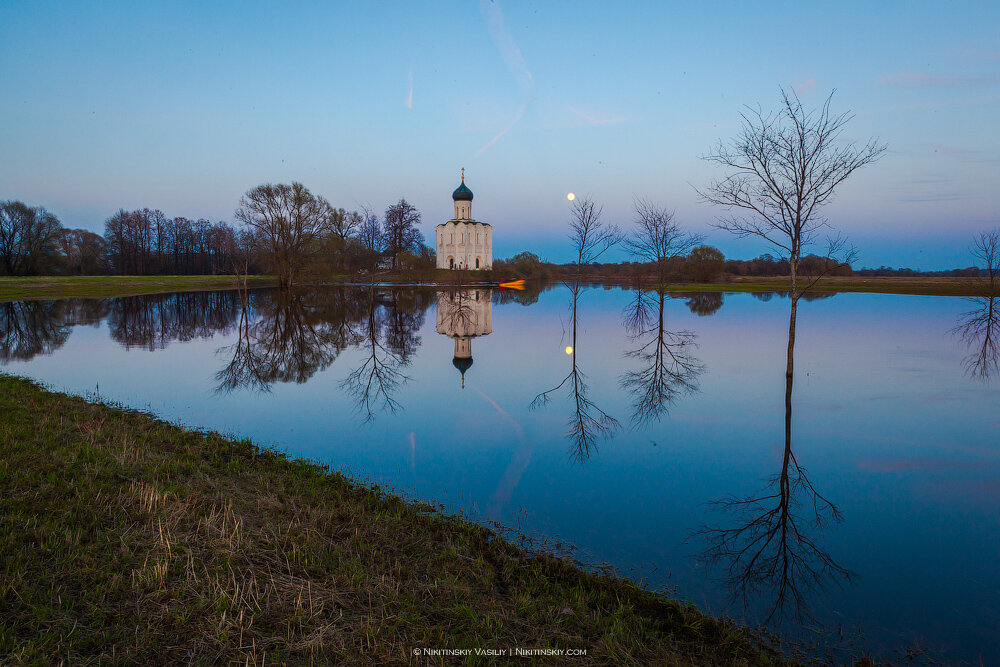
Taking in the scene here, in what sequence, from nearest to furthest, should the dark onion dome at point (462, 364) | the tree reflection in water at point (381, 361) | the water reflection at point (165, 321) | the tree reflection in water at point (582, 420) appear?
the tree reflection in water at point (582, 420) < the tree reflection in water at point (381, 361) < the dark onion dome at point (462, 364) < the water reflection at point (165, 321)

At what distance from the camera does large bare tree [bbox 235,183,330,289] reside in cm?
5091

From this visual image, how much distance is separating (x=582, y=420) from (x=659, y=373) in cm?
527

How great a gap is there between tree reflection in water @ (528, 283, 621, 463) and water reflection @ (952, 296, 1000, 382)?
10.8m

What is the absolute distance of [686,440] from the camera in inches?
349

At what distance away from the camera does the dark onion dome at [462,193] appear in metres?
84.5

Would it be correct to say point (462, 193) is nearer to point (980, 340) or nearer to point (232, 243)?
point (232, 243)

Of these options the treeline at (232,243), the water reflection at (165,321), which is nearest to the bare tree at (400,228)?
the treeline at (232,243)

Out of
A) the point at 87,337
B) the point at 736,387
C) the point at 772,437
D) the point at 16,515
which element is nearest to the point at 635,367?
the point at 736,387

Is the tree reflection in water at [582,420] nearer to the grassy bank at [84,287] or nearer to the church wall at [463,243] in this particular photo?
the grassy bank at [84,287]

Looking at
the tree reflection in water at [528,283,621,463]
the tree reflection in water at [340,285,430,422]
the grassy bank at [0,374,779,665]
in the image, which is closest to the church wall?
the tree reflection in water at [340,285,430,422]

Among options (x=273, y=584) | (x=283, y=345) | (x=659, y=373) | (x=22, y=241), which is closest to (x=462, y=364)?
(x=659, y=373)

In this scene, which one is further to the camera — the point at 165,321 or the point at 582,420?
the point at 165,321

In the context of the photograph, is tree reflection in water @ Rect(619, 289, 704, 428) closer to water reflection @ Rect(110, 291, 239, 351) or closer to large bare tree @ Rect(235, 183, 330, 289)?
water reflection @ Rect(110, 291, 239, 351)

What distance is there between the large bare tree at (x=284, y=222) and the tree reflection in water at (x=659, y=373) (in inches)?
1595
